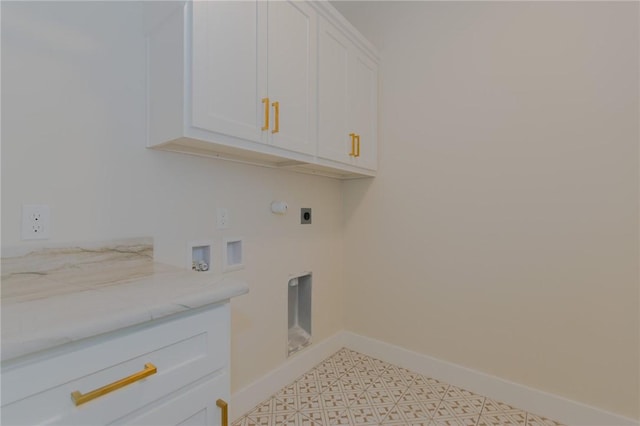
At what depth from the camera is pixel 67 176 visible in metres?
1.09

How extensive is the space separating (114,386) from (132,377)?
0.04m

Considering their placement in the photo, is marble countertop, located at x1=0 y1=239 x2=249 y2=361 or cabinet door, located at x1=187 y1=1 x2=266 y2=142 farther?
cabinet door, located at x1=187 y1=1 x2=266 y2=142

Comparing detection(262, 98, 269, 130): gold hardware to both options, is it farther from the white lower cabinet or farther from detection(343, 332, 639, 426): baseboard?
detection(343, 332, 639, 426): baseboard

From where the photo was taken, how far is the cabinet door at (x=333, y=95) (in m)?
1.70

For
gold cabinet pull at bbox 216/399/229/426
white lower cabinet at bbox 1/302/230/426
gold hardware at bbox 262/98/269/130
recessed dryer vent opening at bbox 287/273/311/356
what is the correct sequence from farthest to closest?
recessed dryer vent opening at bbox 287/273/311/356 < gold hardware at bbox 262/98/269/130 < gold cabinet pull at bbox 216/399/229/426 < white lower cabinet at bbox 1/302/230/426

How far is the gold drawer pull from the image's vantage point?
621 mm

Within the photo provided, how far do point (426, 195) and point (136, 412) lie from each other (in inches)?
71.5

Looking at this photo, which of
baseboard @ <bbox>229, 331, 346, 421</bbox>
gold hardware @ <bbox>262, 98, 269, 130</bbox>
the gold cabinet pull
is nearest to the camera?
the gold cabinet pull

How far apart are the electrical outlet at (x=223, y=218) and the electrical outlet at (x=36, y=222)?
644 mm

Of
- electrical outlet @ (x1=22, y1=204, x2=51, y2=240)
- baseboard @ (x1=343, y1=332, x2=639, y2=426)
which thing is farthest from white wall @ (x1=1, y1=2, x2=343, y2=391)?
baseboard @ (x1=343, y1=332, x2=639, y2=426)

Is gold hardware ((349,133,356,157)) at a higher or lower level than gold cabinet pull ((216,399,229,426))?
higher

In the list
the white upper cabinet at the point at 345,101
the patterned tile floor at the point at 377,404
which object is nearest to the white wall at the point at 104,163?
the patterned tile floor at the point at 377,404

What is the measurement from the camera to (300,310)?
7.23 ft

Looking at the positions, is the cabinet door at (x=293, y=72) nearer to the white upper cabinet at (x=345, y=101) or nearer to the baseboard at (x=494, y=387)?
the white upper cabinet at (x=345, y=101)
